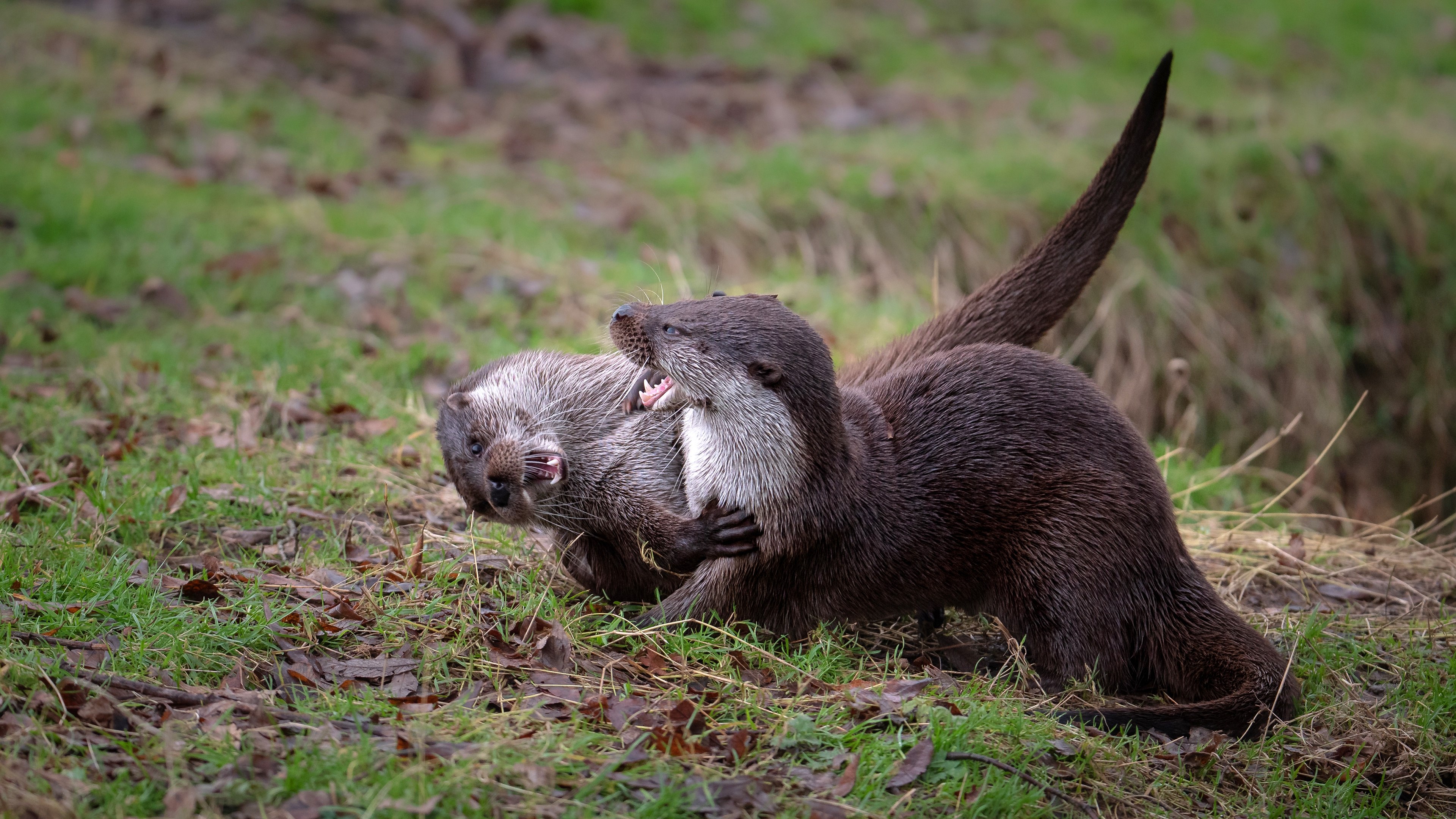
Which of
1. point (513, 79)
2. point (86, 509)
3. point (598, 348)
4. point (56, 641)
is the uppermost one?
point (513, 79)

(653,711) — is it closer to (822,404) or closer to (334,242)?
(822,404)

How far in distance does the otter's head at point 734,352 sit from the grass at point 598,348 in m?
0.44

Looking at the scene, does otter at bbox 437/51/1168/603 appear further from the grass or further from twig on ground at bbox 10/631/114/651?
twig on ground at bbox 10/631/114/651

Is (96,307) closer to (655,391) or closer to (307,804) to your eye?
(655,391)

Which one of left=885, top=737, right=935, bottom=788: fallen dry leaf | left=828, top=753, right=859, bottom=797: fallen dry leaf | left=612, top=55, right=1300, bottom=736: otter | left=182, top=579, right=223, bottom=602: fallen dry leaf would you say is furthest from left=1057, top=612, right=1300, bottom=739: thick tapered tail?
left=182, top=579, right=223, bottom=602: fallen dry leaf

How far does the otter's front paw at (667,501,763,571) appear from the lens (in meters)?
3.00

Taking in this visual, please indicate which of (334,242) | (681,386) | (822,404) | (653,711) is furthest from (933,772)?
(334,242)

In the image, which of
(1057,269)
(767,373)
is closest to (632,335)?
(767,373)

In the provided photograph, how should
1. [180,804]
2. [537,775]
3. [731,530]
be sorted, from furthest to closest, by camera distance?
1. [731,530]
2. [537,775]
3. [180,804]

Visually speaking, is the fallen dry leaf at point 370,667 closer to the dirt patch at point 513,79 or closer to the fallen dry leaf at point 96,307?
the fallen dry leaf at point 96,307

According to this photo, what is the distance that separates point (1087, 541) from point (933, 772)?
0.74 metres

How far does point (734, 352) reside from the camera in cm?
292

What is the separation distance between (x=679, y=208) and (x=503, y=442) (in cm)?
357

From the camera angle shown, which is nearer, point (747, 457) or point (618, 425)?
point (747, 457)
